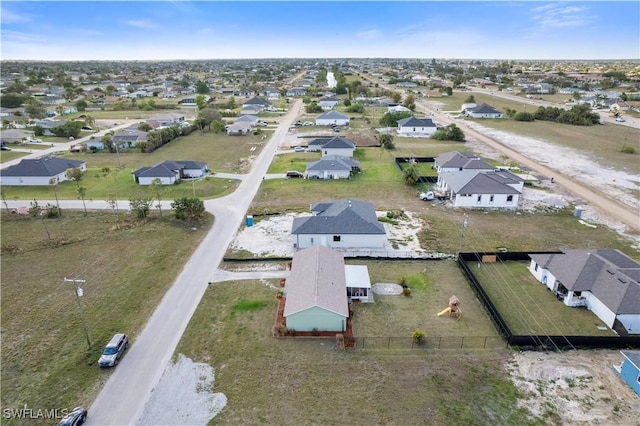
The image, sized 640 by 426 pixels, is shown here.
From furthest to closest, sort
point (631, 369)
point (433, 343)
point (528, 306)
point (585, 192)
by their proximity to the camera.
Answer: point (585, 192), point (528, 306), point (433, 343), point (631, 369)

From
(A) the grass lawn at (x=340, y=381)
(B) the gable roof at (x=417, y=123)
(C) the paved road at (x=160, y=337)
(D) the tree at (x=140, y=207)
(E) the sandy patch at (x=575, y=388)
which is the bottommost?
(E) the sandy patch at (x=575, y=388)

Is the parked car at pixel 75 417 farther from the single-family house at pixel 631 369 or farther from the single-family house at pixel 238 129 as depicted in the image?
the single-family house at pixel 238 129

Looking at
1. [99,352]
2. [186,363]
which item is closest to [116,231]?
[99,352]

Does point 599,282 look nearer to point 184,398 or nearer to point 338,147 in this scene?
point 184,398

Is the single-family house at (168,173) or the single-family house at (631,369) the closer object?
the single-family house at (631,369)

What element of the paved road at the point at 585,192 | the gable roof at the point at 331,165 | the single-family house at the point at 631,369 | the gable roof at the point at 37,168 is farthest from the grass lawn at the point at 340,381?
the gable roof at the point at 37,168

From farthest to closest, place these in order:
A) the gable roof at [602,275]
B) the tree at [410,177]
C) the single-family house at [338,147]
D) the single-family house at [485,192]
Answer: the single-family house at [338,147] < the tree at [410,177] < the single-family house at [485,192] < the gable roof at [602,275]

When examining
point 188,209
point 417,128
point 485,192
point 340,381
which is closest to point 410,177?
point 485,192

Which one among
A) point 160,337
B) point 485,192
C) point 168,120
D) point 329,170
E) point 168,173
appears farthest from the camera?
point 168,120
